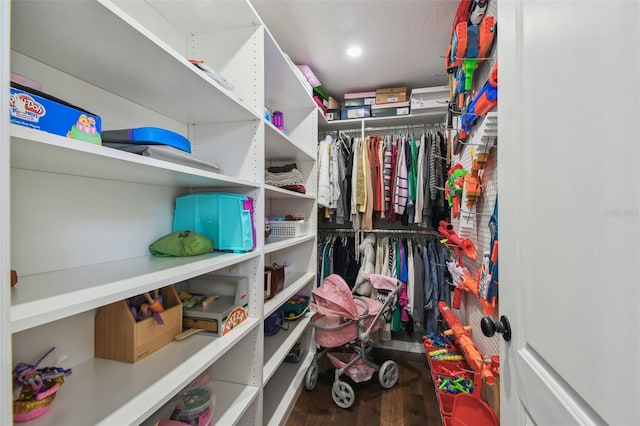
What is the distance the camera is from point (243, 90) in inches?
48.3

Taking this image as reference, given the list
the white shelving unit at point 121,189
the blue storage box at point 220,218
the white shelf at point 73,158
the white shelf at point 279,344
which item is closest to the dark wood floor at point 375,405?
the white shelving unit at point 121,189

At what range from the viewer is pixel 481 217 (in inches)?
51.9

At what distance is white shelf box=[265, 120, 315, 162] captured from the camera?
4.62 ft

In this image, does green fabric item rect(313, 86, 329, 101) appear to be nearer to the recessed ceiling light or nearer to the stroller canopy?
the recessed ceiling light

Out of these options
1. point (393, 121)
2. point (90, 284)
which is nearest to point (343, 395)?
point (90, 284)

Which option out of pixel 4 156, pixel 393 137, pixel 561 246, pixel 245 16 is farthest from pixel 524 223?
pixel 393 137

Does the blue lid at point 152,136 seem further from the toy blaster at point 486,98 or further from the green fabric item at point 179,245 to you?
the toy blaster at point 486,98

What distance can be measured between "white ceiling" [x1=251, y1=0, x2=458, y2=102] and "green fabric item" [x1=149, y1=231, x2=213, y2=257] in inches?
55.9

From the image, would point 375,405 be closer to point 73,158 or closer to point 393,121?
point 73,158

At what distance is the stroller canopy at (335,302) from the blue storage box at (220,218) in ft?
2.41

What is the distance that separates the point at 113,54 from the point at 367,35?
160 centimetres

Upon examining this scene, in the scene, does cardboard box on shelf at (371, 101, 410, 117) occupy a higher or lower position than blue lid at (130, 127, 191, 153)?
higher

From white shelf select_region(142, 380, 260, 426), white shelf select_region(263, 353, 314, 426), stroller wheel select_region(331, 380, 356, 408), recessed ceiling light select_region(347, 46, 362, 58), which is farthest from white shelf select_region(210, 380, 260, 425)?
recessed ceiling light select_region(347, 46, 362, 58)

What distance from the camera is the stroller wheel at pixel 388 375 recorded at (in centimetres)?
185
